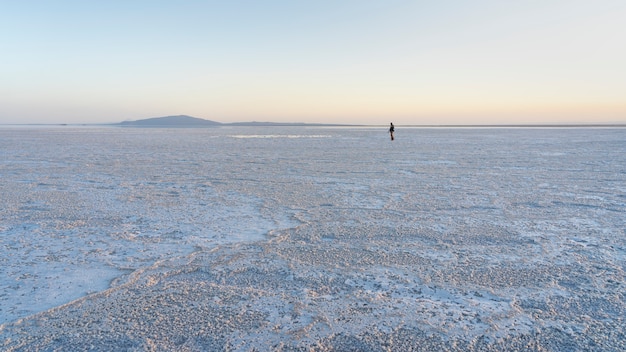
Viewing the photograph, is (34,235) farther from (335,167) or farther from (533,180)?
(533,180)

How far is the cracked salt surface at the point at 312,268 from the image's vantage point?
275 cm

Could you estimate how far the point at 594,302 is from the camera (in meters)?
3.18

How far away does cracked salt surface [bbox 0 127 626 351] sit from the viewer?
2.75 metres

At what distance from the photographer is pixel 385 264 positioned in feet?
13.1

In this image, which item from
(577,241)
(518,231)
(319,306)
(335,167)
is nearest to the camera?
(319,306)

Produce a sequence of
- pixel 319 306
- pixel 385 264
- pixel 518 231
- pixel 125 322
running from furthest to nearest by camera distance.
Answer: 1. pixel 518 231
2. pixel 385 264
3. pixel 319 306
4. pixel 125 322

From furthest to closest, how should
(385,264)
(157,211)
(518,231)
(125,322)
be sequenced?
(157,211) → (518,231) → (385,264) → (125,322)

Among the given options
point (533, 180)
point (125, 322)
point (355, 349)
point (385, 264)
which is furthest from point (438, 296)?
point (533, 180)

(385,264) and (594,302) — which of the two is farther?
(385,264)

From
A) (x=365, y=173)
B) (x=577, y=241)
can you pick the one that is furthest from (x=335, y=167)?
(x=577, y=241)

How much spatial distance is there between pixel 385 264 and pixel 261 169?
7.12 meters

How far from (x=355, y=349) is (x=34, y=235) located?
152 inches

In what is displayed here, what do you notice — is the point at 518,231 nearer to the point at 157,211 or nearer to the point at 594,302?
the point at 594,302

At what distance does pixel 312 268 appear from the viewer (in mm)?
3883
